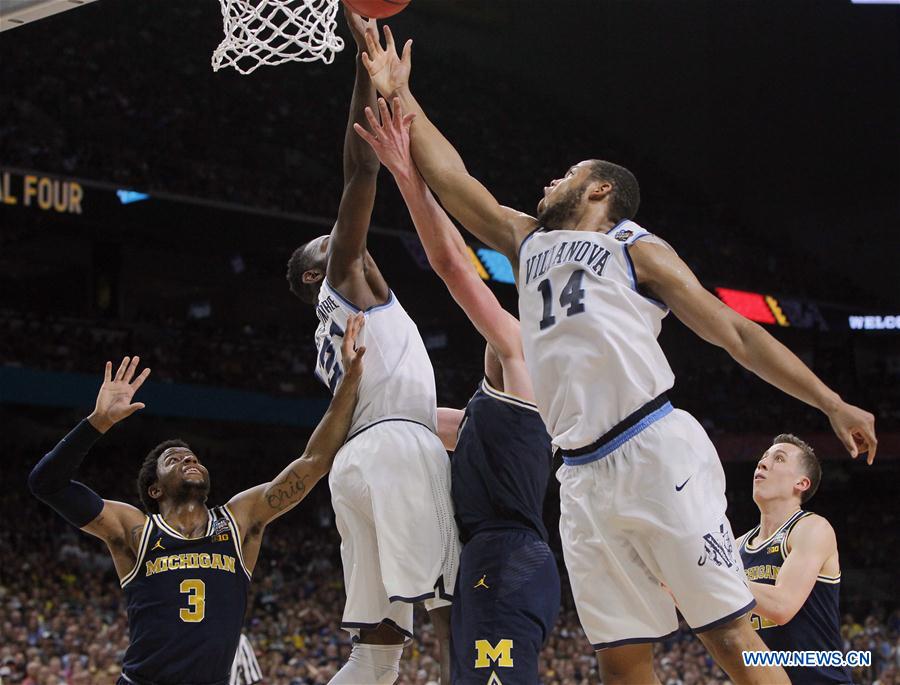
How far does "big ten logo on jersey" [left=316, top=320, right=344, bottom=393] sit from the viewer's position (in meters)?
4.27

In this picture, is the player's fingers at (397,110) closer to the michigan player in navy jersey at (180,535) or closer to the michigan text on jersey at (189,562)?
the michigan player in navy jersey at (180,535)

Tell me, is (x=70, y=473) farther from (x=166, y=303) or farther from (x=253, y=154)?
(x=166, y=303)

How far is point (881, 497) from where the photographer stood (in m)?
20.9

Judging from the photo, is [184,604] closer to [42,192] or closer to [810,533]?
[810,533]

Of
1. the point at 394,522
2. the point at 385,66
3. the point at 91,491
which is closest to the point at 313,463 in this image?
the point at 394,522

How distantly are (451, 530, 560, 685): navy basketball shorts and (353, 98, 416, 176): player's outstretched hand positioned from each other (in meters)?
1.30

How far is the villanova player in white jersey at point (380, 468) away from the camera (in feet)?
12.8

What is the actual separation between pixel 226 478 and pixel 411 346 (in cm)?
1557

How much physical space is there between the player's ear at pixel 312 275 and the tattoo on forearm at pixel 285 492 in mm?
775

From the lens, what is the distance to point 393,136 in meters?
3.71

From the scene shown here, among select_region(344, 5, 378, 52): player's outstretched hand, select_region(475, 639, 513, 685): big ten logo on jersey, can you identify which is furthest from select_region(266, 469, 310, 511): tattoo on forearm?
select_region(344, 5, 378, 52): player's outstretched hand

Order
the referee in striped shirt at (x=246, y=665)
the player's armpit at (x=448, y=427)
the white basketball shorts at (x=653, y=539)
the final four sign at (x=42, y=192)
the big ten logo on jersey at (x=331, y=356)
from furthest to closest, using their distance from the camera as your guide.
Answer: the final four sign at (x=42, y=192) < the referee in striped shirt at (x=246, y=665) < the player's armpit at (x=448, y=427) < the big ten logo on jersey at (x=331, y=356) < the white basketball shorts at (x=653, y=539)

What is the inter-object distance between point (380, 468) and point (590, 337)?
1.14 metres

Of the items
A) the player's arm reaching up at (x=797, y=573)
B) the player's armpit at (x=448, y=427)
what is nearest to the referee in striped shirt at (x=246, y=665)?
the player's armpit at (x=448, y=427)
